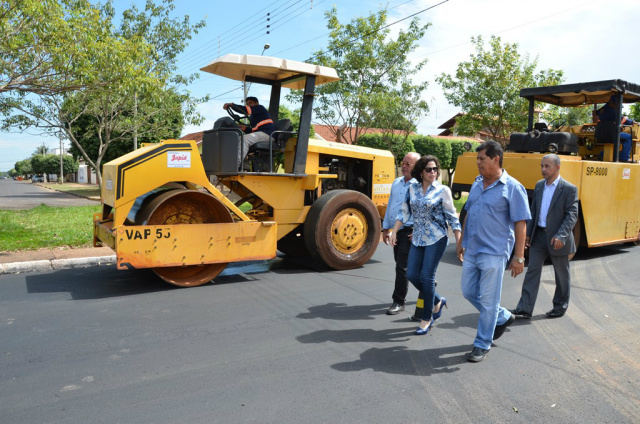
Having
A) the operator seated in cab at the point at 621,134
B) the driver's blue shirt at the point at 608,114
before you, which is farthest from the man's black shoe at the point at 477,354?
the operator seated in cab at the point at 621,134

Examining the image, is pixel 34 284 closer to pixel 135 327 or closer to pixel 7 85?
pixel 135 327

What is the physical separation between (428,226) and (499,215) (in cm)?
76

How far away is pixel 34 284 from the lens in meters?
6.62

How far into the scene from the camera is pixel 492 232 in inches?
165

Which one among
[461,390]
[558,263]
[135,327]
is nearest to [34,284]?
[135,327]

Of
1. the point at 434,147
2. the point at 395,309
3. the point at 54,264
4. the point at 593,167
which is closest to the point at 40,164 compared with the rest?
the point at 434,147

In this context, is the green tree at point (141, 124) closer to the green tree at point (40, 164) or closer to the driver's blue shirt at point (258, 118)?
the driver's blue shirt at point (258, 118)

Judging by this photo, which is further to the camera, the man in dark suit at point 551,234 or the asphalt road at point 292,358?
the man in dark suit at point 551,234

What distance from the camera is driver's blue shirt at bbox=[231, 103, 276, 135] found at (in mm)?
7422

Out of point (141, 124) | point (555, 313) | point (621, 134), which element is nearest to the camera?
point (555, 313)

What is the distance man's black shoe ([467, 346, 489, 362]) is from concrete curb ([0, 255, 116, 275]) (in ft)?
18.8

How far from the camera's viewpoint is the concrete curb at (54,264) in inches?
289

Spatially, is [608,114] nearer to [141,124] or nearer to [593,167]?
[593,167]

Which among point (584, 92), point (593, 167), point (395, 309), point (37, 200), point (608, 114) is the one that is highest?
point (584, 92)
